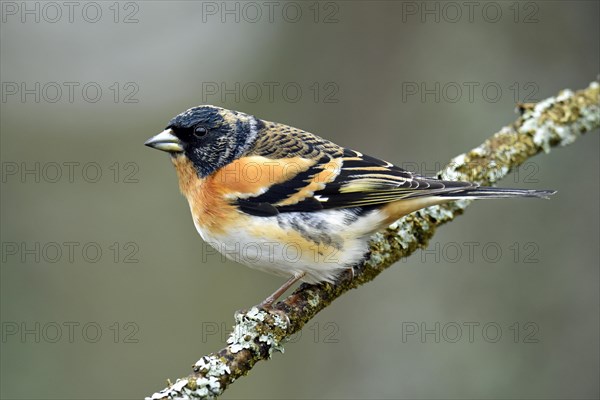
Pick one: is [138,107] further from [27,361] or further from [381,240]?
[381,240]

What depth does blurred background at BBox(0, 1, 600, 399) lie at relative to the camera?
473 centimetres

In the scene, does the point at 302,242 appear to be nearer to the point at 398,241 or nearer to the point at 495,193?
the point at 398,241

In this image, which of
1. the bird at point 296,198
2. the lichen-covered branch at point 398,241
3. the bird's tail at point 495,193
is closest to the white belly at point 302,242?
the bird at point 296,198

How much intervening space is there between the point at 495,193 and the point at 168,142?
1871 millimetres

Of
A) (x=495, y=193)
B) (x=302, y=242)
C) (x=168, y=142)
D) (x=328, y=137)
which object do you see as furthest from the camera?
(x=328, y=137)

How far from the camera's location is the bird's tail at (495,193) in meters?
3.04

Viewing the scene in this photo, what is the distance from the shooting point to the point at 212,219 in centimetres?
348

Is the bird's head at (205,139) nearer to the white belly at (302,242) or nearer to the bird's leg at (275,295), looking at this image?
the white belly at (302,242)

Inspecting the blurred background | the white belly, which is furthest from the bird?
the blurred background

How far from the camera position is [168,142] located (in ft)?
12.2

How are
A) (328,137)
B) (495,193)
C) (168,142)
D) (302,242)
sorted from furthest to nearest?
(328,137)
(168,142)
(302,242)
(495,193)

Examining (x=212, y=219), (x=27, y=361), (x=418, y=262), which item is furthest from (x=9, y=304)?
(x=418, y=262)

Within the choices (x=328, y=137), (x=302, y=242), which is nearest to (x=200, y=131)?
(x=302, y=242)

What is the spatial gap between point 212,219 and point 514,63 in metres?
3.40
